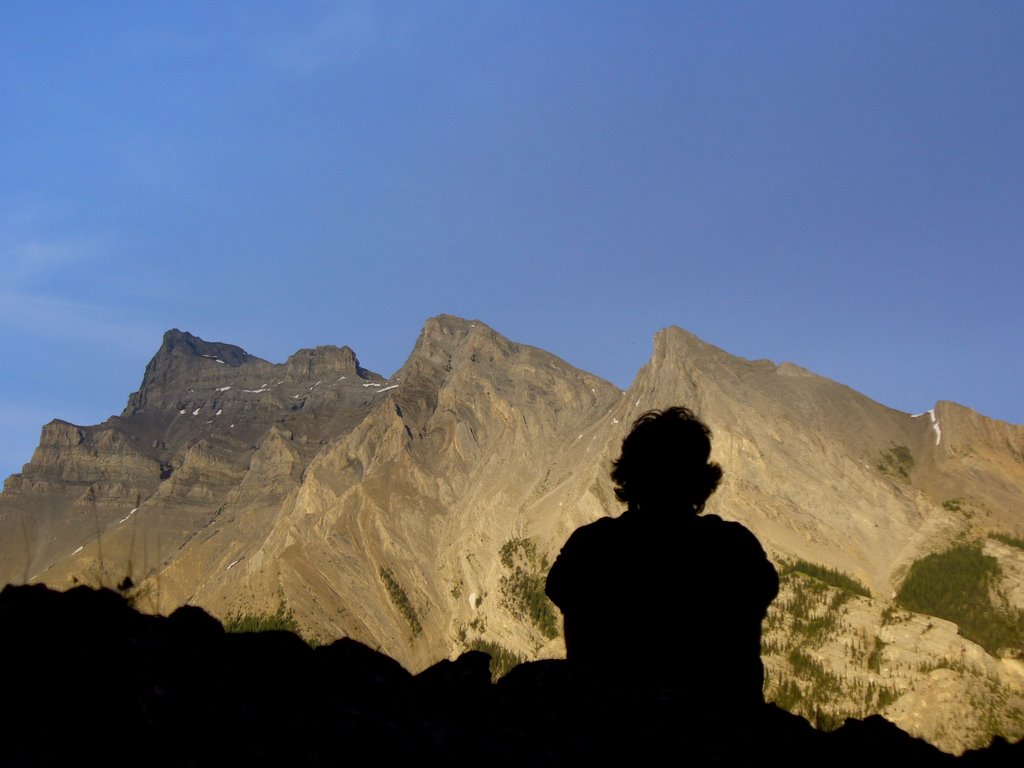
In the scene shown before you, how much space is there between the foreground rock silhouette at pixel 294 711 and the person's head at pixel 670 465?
5.11ft

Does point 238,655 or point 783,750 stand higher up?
point 238,655

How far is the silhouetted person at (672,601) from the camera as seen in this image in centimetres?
749

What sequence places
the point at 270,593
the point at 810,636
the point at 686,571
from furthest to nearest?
the point at 270,593 < the point at 810,636 < the point at 686,571

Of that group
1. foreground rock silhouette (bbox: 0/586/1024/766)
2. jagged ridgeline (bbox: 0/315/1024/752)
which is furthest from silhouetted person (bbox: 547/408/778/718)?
jagged ridgeline (bbox: 0/315/1024/752)

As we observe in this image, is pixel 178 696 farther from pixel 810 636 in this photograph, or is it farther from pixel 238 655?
pixel 810 636

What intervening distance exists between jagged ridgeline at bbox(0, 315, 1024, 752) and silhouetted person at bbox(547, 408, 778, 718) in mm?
59414

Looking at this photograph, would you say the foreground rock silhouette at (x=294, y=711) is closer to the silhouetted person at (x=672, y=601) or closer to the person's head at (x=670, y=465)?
the silhouetted person at (x=672, y=601)

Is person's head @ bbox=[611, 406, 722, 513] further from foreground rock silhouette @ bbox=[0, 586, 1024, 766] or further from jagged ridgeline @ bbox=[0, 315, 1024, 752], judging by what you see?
jagged ridgeline @ bbox=[0, 315, 1024, 752]

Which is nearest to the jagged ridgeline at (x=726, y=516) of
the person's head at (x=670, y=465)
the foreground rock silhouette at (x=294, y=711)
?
the person's head at (x=670, y=465)

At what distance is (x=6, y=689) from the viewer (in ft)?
18.3

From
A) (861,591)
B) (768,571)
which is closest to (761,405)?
(861,591)

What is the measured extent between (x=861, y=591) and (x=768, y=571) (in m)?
82.4

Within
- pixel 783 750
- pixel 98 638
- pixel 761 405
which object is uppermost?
pixel 761 405

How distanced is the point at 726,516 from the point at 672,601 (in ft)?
283
